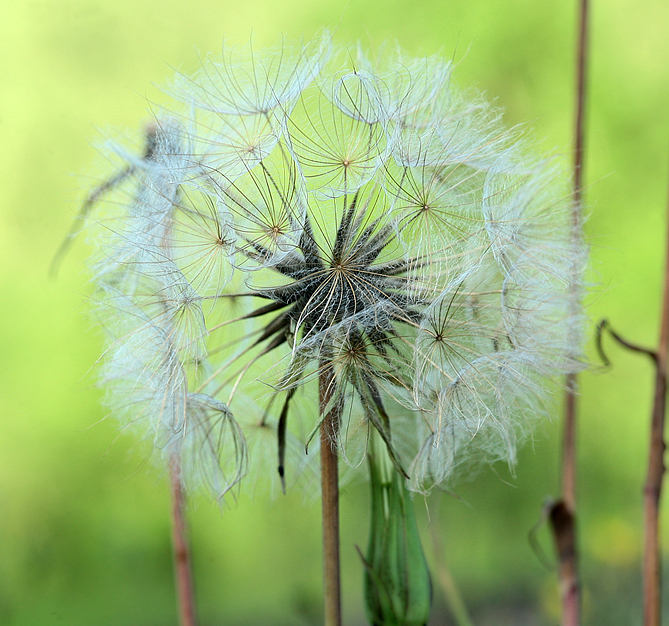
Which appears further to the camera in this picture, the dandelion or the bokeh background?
the bokeh background

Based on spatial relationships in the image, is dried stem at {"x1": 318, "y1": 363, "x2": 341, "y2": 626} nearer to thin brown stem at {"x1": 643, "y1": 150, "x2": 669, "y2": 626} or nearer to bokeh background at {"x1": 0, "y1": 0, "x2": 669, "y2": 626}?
thin brown stem at {"x1": 643, "y1": 150, "x2": 669, "y2": 626}

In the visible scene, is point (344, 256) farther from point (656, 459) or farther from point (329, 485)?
point (656, 459)

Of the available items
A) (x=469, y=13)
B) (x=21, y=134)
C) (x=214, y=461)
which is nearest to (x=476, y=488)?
(x=214, y=461)

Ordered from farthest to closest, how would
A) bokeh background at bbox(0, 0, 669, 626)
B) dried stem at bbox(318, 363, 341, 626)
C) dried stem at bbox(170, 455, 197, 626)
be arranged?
1. bokeh background at bbox(0, 0, 669, 626)
2. dried stem at bbox(170, 455, 197, 626)
3. dried stem at bbox(318, 363, 341, 626)

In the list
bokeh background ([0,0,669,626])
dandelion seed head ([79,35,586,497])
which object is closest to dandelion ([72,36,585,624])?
dandelion seed head ([79,35,586,497])

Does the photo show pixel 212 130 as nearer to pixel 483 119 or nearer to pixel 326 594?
pixel 483 119

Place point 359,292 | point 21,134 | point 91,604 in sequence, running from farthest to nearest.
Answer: point 91,604 → point 21,134 → point 359,292
